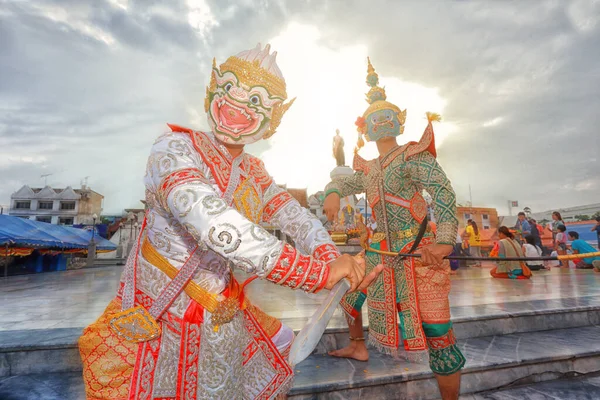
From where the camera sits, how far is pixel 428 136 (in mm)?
2496

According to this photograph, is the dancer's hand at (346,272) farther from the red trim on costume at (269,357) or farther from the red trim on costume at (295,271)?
the red trim on costume at (269,357)

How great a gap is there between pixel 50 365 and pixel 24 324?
1348 mm

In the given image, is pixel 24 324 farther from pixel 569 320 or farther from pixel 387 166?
pixel 569 320

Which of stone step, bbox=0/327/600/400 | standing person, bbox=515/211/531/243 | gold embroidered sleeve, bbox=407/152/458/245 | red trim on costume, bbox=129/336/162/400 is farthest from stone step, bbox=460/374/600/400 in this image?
standing person, bbox=515/211/531/243

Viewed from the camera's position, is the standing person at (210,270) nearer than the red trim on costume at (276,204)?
Yes

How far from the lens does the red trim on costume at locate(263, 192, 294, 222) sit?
1.76m

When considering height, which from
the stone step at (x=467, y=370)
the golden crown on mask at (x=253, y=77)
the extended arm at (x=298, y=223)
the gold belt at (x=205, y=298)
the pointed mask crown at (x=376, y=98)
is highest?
the pointed mask crown at (x=376, y=98)

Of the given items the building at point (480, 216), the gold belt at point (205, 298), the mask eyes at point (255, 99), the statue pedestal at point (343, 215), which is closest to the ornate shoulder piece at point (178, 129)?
the mask eyes at point (255, 99)

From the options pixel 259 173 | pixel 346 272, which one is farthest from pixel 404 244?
pixel 346 272

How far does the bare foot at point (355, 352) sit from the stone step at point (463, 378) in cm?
6

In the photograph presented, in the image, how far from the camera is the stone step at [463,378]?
7.89 ft

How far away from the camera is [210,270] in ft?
4.46

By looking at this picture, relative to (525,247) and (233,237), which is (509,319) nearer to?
(233,237)

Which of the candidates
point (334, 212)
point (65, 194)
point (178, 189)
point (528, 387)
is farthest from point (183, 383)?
point (65, 194)
